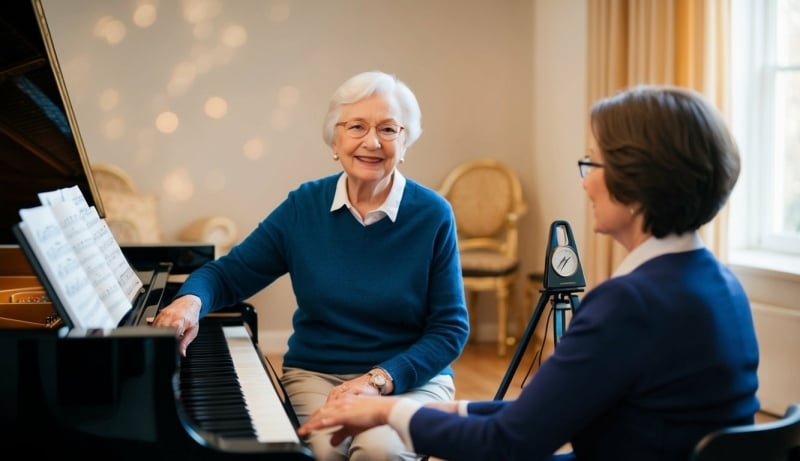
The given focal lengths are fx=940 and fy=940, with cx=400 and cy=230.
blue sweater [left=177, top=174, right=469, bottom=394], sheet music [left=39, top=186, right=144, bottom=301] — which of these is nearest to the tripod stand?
blue sweater [left=177, top=174, right=469, bottom=394]

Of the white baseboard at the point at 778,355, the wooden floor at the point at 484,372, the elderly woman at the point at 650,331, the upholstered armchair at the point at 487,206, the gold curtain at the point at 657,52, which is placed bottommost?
the wooden floor at the point at 484,372

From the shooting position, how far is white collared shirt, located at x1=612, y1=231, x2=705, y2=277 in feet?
5.06

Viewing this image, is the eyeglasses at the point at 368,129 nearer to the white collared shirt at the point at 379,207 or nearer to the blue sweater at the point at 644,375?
the white collared shirt at the point at 379,207

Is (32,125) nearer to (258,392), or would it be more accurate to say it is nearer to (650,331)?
(258,392)

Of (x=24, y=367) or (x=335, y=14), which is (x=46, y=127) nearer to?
(x=24, y=367)

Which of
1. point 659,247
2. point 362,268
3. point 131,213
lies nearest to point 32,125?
point 362,268

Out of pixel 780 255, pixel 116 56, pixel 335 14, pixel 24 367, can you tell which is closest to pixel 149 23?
pixel 116 56

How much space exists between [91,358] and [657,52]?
3.41 m

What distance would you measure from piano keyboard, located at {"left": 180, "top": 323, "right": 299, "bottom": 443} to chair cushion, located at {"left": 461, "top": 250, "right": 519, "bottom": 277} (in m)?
2.96

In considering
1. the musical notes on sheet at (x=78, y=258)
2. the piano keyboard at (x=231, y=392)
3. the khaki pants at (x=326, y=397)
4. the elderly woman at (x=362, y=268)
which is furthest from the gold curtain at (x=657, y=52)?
the musical notes on sheet at (x=78, y=258)

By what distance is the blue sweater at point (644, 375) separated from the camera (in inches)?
56.8

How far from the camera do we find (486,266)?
208 inches

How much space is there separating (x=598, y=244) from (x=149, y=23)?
272 centimetres

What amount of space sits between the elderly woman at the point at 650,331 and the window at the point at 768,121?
278 cm
